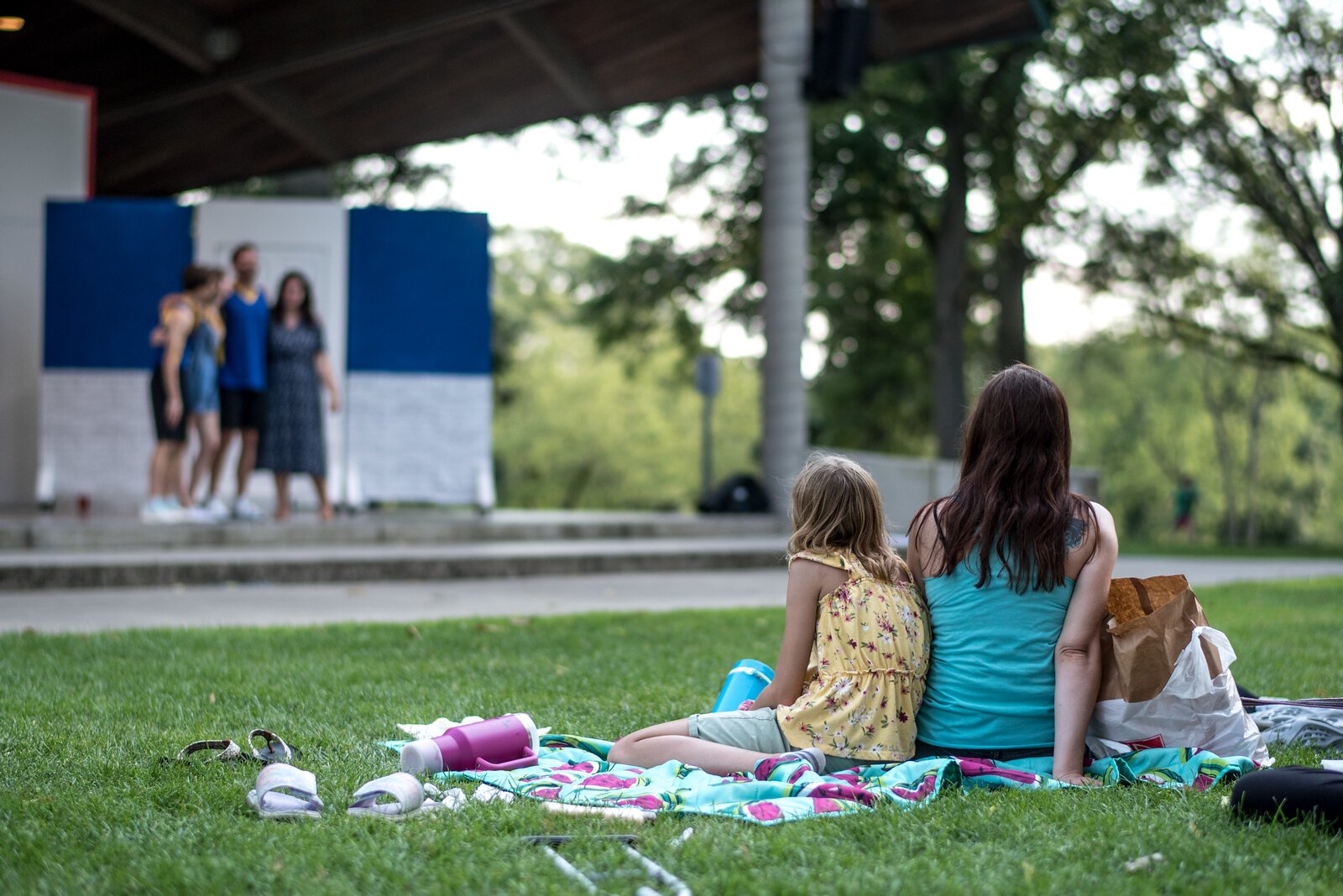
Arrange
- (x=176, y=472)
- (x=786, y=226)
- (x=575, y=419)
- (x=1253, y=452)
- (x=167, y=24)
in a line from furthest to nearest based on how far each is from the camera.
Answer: (x=575, y=419) → (x=1253, y=452) → (x=786, y=226) → (x=167, y=24) → (x=176, y=472)

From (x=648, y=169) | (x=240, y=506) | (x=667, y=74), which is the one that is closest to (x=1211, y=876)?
(x=240, y=506)

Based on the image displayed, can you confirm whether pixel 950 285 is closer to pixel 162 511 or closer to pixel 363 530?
pixel 363 530

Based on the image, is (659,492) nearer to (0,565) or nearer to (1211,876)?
(0,565)

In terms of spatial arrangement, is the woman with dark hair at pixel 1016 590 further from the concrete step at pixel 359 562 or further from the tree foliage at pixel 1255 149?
the tree foliage at pixel 1255 149

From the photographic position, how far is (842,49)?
14.2 m

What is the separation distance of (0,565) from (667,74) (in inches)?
413

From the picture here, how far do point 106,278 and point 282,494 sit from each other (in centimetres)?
357

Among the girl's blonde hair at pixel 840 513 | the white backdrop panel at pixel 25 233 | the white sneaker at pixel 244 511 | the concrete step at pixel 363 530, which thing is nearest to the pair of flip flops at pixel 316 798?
the girl's blonde hair at pixel 840 513

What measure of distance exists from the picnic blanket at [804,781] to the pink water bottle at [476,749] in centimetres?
4

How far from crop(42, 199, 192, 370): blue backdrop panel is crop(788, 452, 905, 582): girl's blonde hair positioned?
11.4 m

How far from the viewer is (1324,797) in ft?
10.1

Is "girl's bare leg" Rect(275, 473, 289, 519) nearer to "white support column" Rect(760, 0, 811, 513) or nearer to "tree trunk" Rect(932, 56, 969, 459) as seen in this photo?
"white support column" Rect(760, 0, 811, 513)

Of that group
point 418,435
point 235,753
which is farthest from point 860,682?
point 418,435

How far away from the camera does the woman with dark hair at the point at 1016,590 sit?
3.72 meters
